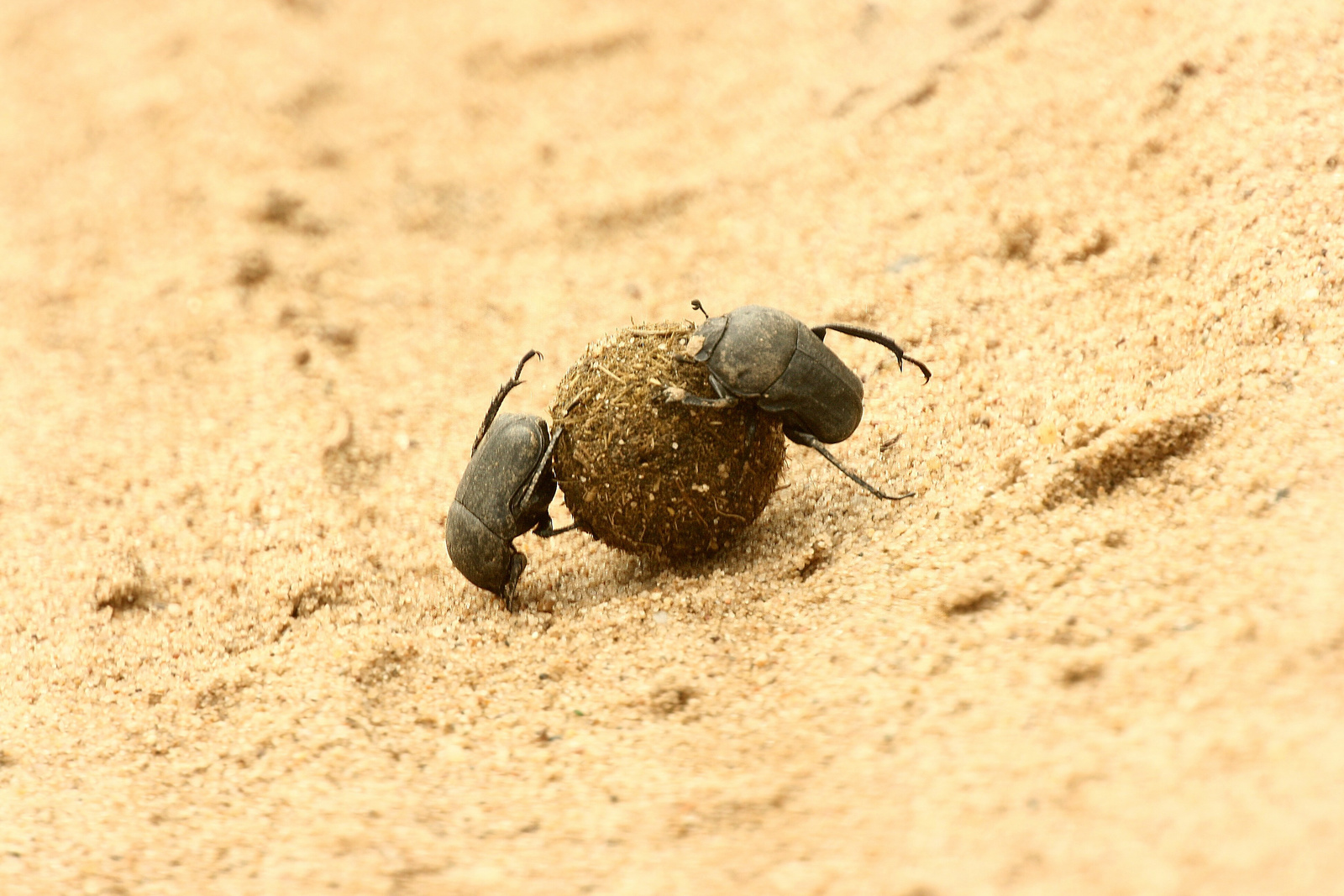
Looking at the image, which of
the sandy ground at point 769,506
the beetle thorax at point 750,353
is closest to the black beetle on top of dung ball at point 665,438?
the beetle thorax at point 750,353

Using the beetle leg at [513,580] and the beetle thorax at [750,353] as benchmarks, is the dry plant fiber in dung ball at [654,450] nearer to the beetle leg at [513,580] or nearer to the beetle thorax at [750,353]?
the beetle thorax at [750,353]

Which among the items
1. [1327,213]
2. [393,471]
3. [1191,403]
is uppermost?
[1327,213]

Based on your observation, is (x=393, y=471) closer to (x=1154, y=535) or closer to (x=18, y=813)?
(x=18, y=813)

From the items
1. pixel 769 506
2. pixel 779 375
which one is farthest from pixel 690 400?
pixel 769 506

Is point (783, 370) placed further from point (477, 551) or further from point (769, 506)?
point (477, 551)

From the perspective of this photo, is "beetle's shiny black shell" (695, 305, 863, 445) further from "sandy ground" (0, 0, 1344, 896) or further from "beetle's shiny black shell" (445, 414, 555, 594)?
"beetle's shiny black shell" (445, 414, 555, 594)

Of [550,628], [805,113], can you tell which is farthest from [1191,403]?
[805,113]
